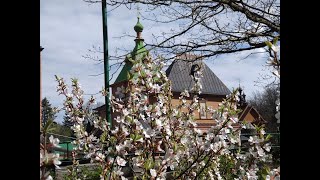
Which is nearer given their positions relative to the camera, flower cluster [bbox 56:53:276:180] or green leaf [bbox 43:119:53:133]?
green leaf [bbox 43:119:53:133]

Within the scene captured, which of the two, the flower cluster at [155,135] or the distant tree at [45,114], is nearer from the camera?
the distant tree at [45,114]

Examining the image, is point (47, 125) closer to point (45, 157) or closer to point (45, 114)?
point (45, 157)

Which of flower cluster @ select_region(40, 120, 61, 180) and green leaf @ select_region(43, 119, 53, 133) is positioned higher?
green leaf @ select_region(43, 119, 53, 133)

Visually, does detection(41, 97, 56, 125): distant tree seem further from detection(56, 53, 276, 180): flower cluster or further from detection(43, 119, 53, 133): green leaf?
detection(56, 53, 276, 180): flower cluster

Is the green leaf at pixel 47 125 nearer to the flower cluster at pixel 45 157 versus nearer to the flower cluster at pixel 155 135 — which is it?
the flower cluster at pixel 45 157

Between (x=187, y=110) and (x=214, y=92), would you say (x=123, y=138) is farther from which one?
(x=214, y=92)

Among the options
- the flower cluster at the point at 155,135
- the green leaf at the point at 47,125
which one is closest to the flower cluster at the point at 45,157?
the green leaf at the point at 47,125

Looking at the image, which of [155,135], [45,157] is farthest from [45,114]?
[155,135]

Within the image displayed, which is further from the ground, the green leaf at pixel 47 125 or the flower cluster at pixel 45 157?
the green leaf at pixel 47 125

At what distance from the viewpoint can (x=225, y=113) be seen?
2.07 meters

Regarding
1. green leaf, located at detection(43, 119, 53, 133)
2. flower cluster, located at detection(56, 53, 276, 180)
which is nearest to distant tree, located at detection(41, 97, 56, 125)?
green leaf, located at detection(43, 119, 53, 133)

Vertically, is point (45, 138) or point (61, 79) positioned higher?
point (61, 79)
